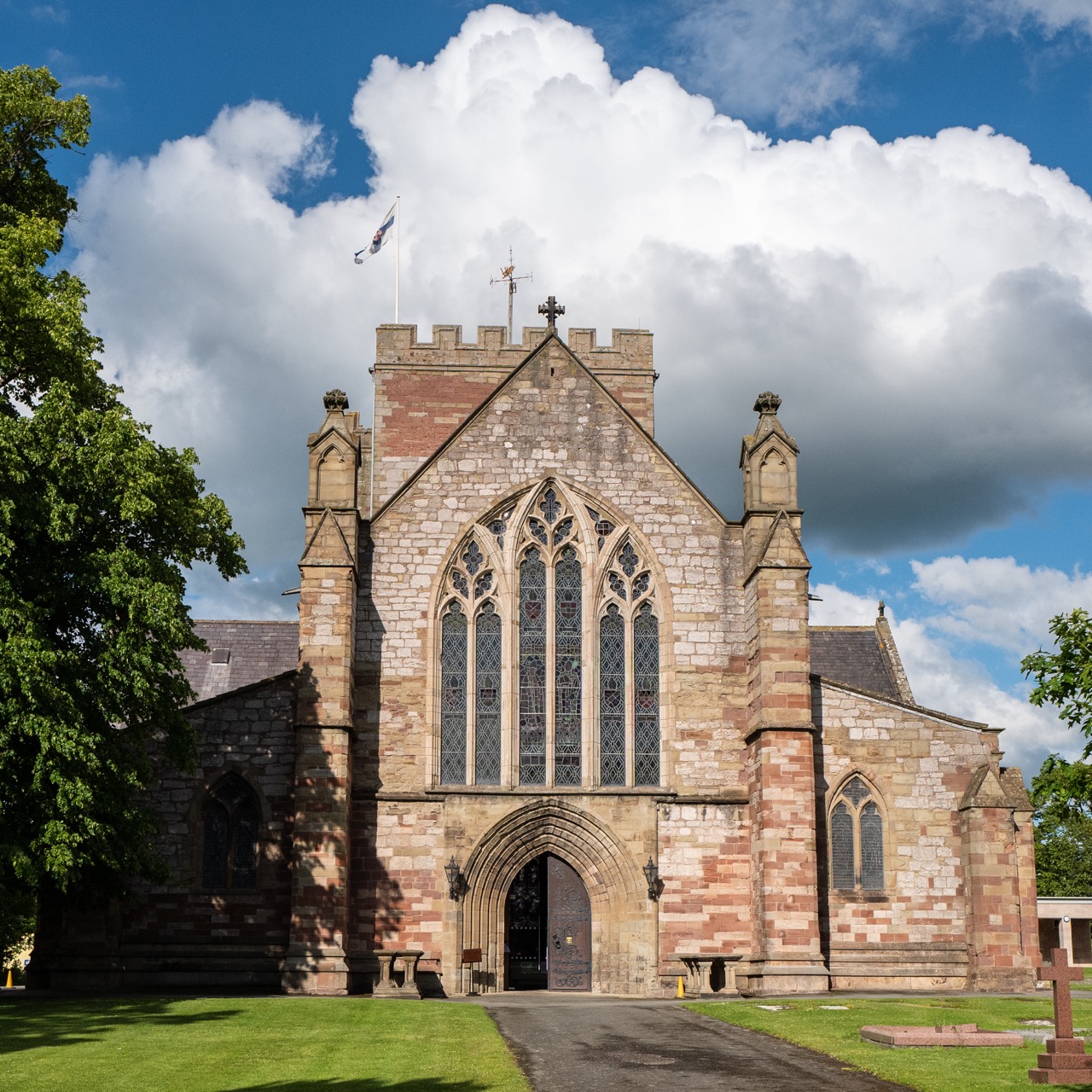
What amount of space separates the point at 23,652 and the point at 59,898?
7.51 m

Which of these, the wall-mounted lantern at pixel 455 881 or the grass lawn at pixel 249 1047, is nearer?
the grass lawn at pixel 249 1047

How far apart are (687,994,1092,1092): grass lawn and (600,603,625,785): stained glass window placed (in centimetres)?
550

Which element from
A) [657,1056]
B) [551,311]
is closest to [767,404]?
[551,311]

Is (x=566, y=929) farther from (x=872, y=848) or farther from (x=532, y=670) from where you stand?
(x=872, y=848)

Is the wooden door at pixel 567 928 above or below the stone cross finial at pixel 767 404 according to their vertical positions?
below

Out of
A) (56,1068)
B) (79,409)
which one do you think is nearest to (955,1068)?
(56,1068)

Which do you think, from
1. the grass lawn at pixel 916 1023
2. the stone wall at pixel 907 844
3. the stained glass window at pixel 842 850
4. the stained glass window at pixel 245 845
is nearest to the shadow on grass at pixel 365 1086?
the grass lawn at pixel 916 1023

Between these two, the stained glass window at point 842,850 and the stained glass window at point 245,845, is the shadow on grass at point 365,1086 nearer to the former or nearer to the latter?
the stained glass window at point 245,845

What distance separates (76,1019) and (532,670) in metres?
12.1

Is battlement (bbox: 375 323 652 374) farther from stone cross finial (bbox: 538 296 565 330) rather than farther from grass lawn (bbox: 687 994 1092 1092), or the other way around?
grass lawn (bbox: 687 994 1092 1092)

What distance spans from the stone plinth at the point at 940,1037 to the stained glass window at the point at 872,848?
11222mm

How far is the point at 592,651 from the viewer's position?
3012 centimetres

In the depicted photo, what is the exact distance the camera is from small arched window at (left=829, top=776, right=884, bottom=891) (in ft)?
96.1

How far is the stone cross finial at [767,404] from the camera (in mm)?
31672
